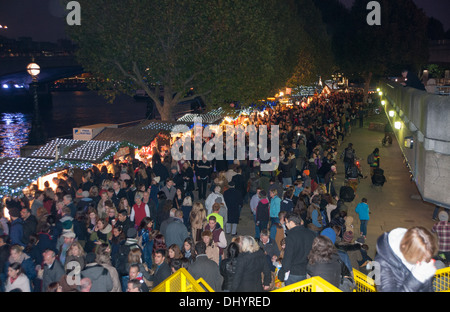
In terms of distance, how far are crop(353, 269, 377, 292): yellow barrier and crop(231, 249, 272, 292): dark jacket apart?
151 centimetres

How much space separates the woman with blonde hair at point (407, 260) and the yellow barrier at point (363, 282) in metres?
2.67

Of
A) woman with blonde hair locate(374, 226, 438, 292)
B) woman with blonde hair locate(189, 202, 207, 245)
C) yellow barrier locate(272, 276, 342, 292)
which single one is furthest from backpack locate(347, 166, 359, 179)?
woman with blonde hair locate(374, 226, 438, 292)

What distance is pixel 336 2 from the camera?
89.8m

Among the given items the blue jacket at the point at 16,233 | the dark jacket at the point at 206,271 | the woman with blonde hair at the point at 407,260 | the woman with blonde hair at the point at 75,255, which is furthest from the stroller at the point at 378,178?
the woman with blonde hair at the point at 407,260

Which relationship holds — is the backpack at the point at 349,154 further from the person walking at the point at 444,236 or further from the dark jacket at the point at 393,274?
the dark jacket at the point at 393,274

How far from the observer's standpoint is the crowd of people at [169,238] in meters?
6.55

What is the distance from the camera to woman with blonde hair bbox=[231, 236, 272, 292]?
6.34 metres

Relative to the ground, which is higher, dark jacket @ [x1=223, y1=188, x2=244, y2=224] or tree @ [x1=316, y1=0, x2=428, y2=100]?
tree @ [x1=316, y1=0, x2=428, y2=100]

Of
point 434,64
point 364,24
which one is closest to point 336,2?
point 434,64

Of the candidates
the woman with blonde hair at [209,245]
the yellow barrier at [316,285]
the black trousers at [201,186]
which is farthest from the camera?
the black trousers at [201,186]

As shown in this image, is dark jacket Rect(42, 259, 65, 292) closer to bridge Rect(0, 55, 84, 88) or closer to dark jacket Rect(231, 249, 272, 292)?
dark jacket Rect(231, 249, 272, 292)

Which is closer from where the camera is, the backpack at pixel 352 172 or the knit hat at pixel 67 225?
the knit hat at pixel 67 225

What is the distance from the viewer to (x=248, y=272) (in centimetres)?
639
